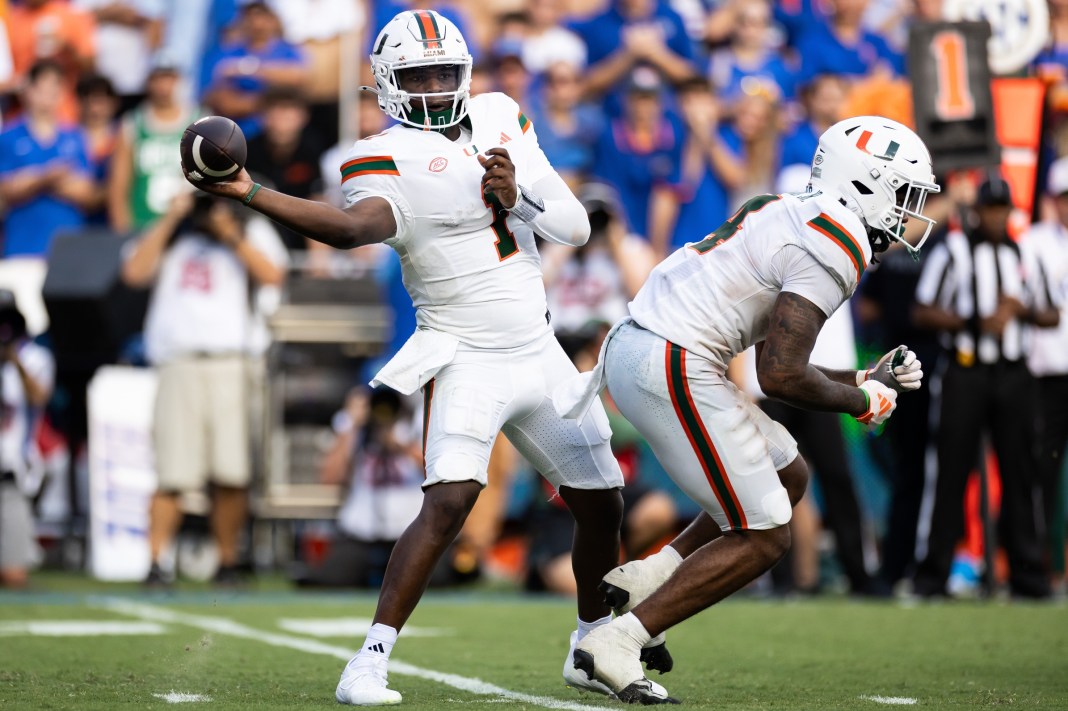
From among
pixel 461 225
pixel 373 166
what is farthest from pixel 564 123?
pixel 373 166

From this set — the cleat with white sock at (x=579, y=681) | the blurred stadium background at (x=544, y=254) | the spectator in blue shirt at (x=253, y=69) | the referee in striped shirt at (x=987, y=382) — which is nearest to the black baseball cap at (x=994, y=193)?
the referee in striped shirt at (x=987, y=382)

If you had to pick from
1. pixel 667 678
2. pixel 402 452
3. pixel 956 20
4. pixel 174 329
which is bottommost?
pixel 667 678

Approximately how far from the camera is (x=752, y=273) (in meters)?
5.34

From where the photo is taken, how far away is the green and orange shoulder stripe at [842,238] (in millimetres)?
5152

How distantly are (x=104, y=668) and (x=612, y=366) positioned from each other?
2.23 m

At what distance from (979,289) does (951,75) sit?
4.25 feet

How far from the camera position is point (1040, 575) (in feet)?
31.5

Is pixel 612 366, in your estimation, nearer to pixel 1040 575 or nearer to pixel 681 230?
pixel 1040 575

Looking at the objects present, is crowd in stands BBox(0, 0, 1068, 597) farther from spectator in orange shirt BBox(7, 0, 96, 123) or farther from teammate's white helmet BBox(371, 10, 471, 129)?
teammate's white helmet BBox(371, 10, 471, 129)

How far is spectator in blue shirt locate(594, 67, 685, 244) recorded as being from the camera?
38.9 ft

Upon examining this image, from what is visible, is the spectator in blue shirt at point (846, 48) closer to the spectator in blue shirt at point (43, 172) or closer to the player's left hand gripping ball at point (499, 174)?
the spectator in blue shirt at point (43, 172)

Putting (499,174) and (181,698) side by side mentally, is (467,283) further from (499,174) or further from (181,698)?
(181,698)

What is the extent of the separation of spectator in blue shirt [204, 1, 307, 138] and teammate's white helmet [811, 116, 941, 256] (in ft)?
24.8

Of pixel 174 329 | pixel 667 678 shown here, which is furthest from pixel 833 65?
Answer: pixel 667 678
